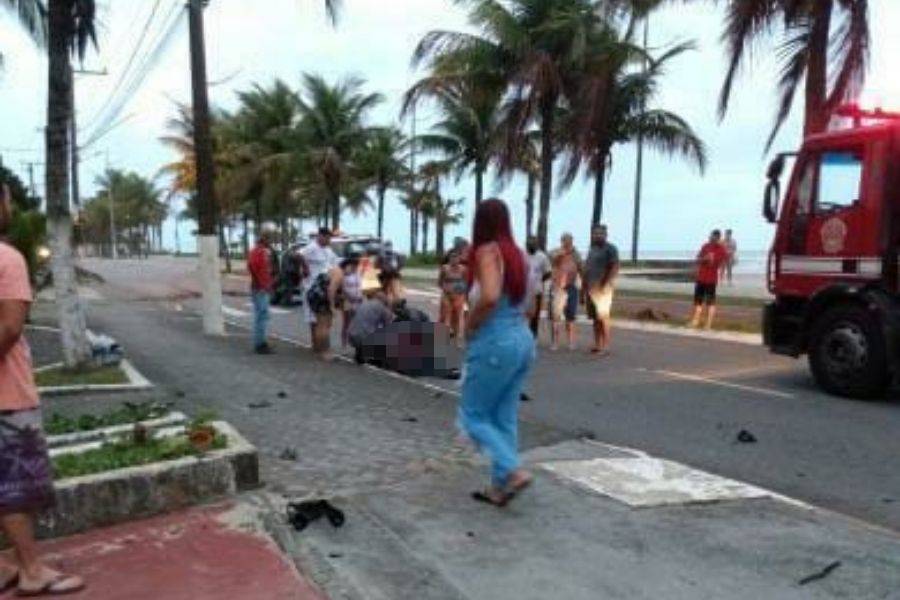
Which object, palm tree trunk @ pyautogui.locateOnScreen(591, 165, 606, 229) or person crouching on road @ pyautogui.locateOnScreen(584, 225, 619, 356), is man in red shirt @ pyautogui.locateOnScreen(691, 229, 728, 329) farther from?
palm tree trunk @ pyautogui.locateOnScreen(591, 165, 606, 229)

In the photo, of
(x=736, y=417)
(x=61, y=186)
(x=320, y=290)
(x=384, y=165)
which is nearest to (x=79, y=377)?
(x=61, y=186)

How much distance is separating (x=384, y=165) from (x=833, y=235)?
43283mm

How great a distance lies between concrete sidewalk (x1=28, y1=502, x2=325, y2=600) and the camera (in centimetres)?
523

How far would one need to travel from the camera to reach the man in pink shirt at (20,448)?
198 inches

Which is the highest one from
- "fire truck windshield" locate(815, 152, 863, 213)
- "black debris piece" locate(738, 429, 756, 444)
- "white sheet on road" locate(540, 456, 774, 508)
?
"fire truck windshield" locate(815, 152, 863, 213)

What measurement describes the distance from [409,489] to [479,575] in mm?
1676

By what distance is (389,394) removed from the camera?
11.5 meters

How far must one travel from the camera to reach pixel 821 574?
5.42 meters

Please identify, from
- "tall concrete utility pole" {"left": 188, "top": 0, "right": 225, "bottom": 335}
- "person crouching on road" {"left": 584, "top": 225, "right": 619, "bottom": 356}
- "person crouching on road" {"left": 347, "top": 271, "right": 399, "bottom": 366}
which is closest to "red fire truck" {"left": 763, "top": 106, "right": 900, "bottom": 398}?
"person crouching on road" {"left": 584, "top": 225, "right": 619, "bottom": 356}

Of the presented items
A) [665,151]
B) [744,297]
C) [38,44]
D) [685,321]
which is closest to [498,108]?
[665,151]

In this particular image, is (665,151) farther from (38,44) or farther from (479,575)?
(479,575)

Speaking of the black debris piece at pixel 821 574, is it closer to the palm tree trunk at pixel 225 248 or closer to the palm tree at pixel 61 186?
the palm tree at pixel 61 186

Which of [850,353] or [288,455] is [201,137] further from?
[288,455]

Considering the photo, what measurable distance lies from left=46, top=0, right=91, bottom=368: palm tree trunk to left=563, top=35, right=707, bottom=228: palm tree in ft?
51.6
